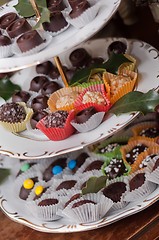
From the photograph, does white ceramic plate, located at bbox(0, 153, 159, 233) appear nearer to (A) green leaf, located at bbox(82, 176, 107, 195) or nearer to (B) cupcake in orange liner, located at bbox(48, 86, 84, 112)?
(A) green leaf, located at bbox(82, 176, 107, 195)

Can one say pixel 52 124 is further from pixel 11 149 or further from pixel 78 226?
pixel 78 226

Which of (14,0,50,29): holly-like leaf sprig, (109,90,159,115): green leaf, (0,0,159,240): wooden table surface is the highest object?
(14,0,50,29): holly-like leaf sprig

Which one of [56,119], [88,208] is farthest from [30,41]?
[88,208]

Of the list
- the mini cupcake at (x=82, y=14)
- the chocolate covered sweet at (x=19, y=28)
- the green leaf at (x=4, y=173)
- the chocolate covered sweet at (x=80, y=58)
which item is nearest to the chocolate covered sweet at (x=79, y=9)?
the mini cupcake at (x=82, y=14)

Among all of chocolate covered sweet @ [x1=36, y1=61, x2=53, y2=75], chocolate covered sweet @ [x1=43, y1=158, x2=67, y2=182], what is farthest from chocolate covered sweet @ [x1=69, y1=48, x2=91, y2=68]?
chocolate covered sweet @ [x1=43, y1=158, x2=67, y2=182]

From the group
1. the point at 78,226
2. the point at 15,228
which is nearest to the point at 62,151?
the point at 78,226

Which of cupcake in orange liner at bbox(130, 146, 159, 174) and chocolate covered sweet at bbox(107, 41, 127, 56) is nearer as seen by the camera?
cupcake in orange liner at bbox(130, 146, 159, 174)

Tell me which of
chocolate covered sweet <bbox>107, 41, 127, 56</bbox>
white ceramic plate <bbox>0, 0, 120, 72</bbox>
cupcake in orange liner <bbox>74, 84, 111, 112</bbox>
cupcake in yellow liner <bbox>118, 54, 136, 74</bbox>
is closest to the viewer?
white ceramic plate <bbox>0, 0, 120, 72</bbox>

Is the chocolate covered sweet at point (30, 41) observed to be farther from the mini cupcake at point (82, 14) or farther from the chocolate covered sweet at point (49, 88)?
the chocolate covered sweet at point (49, 88)
